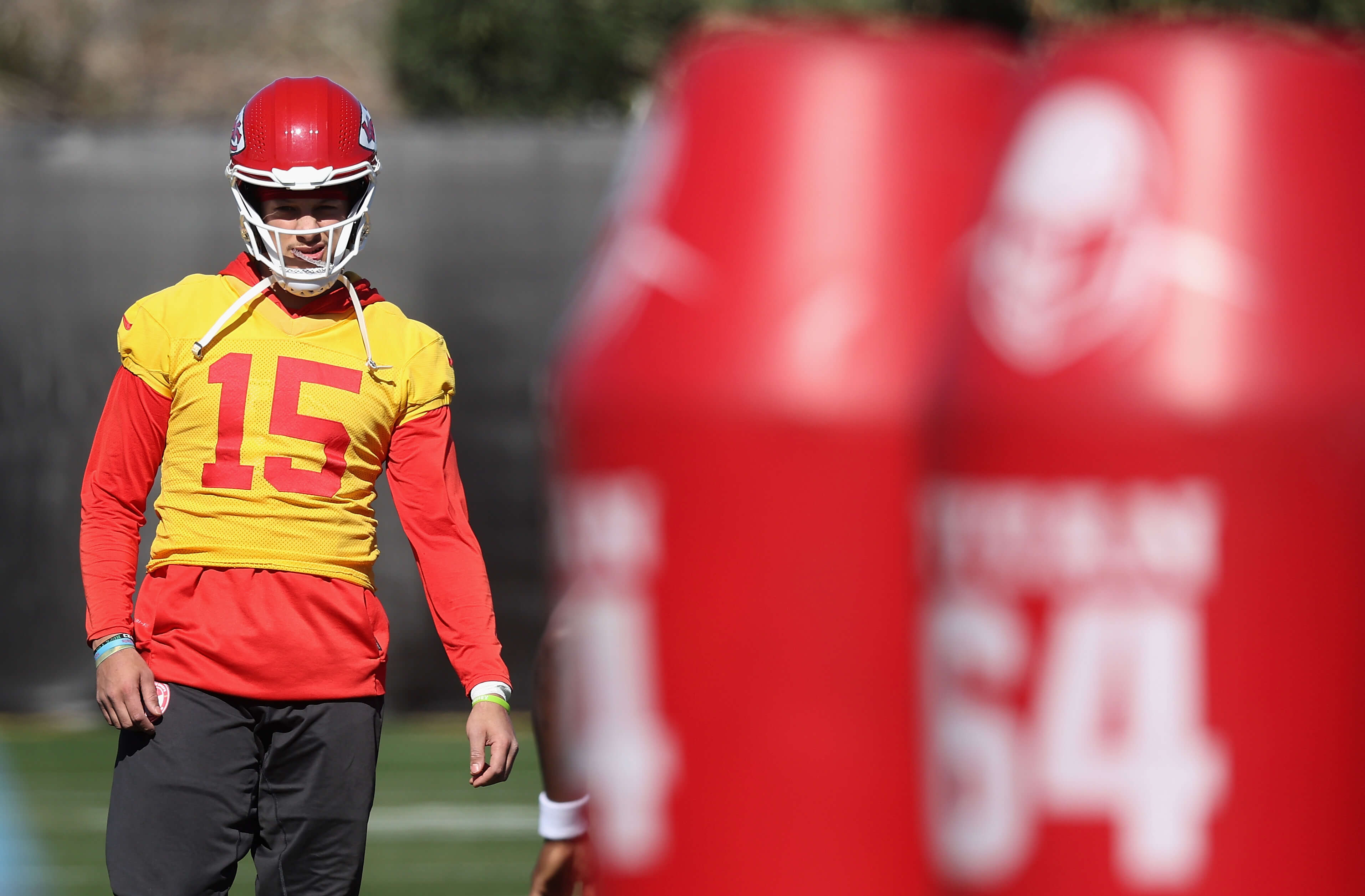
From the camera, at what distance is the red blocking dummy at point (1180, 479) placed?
1.50 meters

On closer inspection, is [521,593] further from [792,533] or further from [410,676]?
[792,533]

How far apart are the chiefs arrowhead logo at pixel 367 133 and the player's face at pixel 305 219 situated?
3.3 inches

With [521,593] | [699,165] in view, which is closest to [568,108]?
[521,593]

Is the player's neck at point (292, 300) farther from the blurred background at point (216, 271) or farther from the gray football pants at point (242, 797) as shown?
the blurred background at point (216, 271)

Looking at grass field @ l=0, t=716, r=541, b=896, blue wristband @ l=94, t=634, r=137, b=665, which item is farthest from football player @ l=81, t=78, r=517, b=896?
grass field @ l=0, t=716, r=541, b=896

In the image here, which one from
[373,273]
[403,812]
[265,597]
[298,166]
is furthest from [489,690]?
[373,273]

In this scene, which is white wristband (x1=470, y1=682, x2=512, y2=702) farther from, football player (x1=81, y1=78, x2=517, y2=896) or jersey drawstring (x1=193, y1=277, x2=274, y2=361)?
jersey drawstring (x1=193, y1=277, x2=274, y2=361)

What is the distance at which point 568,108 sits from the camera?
43.1 ft

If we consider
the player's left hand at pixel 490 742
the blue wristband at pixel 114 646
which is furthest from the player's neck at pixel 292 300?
the player's left hand at pixel 490 742

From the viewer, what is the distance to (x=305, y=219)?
280 cm

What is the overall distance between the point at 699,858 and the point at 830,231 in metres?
0.52

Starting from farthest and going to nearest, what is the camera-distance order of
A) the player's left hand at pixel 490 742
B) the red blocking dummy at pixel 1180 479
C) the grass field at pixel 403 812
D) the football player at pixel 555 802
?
Answer: 1. the grass field at pixel 403 812
2. the football player at pixel 555 802
3. the player's left hand at pixel 490 742
4. the red blocking dummy at pixel 1180 479

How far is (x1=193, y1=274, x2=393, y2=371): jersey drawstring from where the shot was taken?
2750 millimetres

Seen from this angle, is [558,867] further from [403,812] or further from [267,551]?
[403,812]
